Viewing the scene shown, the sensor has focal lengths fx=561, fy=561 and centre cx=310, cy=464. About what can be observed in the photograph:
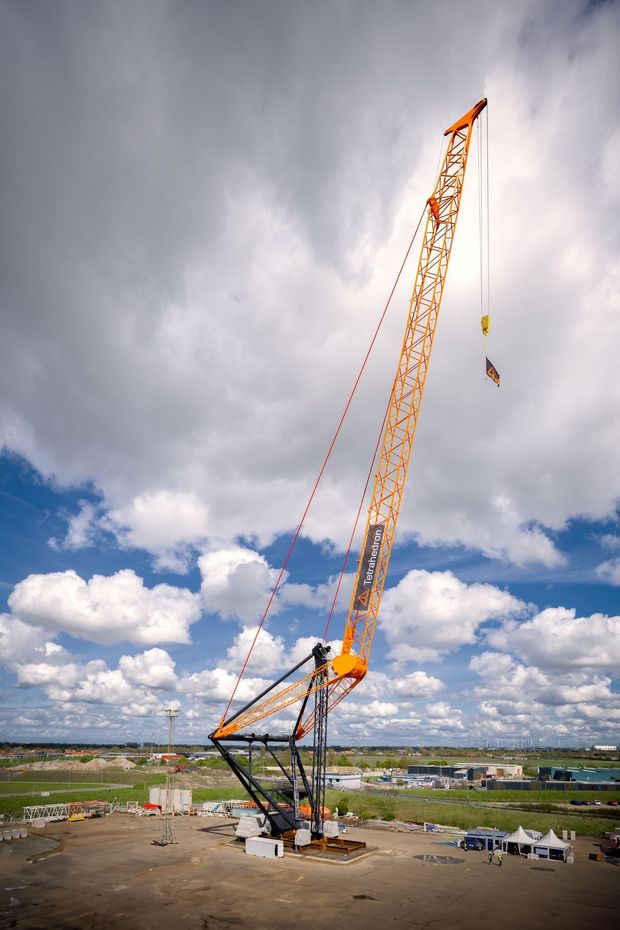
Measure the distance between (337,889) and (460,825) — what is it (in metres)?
37.4

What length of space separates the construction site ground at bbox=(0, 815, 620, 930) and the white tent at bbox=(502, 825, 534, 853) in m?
2.11

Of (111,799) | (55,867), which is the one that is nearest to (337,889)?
(55,867)

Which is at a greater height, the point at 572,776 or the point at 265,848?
the point at 265,848

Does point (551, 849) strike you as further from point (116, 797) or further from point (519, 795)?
point (116, 797)

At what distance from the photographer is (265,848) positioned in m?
46.8

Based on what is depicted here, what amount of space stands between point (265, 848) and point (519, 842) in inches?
913

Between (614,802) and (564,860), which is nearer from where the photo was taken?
(564,860)

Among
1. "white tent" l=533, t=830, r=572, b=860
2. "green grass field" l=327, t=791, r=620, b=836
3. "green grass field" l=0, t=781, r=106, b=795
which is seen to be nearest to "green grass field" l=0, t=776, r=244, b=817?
"green grass field" l=0, t=781, r=106, b=795

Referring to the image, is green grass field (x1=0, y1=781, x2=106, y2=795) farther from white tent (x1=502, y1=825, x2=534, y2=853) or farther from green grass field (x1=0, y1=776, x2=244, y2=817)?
white tent (x1=502, y1=825, x2=534, y2=853)

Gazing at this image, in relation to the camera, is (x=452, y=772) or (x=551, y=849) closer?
(x=551, y=849)

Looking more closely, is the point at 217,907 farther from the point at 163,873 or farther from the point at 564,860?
the point at 564,860

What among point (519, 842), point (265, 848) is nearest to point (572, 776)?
point (519, 842)

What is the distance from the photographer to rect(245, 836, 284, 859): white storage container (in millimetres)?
46469

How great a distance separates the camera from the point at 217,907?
33.3m
